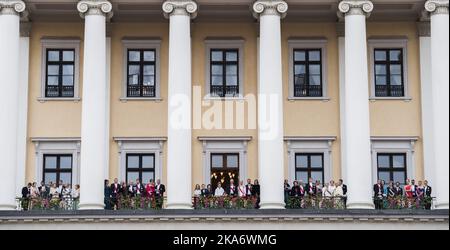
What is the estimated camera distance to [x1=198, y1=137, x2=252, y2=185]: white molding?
5716 centimetres

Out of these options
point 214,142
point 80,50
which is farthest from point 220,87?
point 80,50

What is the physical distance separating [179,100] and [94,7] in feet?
16.9

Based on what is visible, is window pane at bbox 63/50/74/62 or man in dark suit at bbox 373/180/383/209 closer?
man in dark suit at bbox 373/180/383/209

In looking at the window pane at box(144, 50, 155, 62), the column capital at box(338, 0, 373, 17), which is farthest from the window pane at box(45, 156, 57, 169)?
the column capital at box(338, 0, 373, 17)

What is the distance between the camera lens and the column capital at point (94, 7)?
55000 mm

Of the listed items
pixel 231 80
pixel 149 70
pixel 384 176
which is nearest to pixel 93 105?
pixel 149 70

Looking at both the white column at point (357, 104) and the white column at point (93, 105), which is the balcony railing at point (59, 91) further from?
Result: the white column at point (357, 104)

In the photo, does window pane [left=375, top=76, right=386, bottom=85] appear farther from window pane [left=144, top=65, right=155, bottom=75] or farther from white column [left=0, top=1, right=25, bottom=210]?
white column [left=0, top=1, right=25, bottom=210]

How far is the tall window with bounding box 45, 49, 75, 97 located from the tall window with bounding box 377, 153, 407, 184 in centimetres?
1350

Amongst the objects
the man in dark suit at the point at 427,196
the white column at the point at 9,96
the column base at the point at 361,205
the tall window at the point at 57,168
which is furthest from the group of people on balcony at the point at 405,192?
the white column at the point at 9,96

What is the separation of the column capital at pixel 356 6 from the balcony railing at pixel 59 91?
1203 centimetres

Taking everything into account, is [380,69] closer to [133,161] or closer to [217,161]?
[217,161]

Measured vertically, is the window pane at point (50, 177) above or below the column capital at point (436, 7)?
below
